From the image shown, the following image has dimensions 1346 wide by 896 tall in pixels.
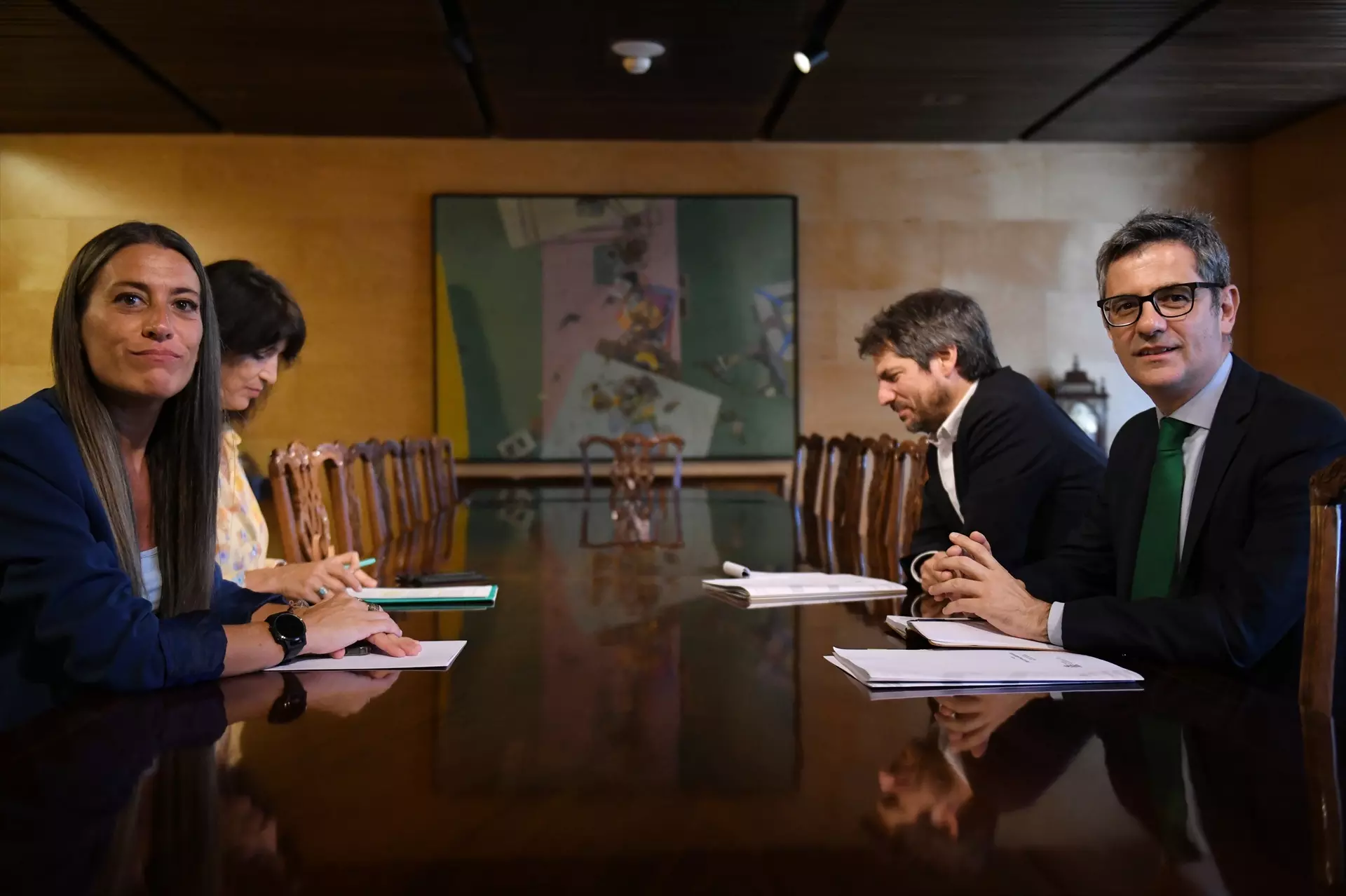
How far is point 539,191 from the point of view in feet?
23.1

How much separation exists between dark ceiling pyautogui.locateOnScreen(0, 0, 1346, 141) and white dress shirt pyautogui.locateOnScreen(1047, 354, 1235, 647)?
340cm

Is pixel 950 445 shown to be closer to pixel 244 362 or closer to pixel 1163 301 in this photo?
pixel 1163 301

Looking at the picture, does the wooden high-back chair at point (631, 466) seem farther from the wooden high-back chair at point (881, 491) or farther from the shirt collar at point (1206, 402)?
the shirt collar at point (1206, 402)

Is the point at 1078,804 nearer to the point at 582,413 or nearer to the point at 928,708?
the point at 928,708

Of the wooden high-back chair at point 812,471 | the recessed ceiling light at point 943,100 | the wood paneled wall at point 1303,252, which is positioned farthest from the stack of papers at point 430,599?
the wood paneled wall at point 1303,252

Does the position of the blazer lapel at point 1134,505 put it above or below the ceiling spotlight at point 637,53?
below

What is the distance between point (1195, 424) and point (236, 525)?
76.7 inches

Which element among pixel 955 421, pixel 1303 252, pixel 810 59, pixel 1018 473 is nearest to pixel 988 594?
pixel 1018 473

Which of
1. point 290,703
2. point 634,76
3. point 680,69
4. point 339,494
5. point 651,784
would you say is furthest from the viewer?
point 634,76

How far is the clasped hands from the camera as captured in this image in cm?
157

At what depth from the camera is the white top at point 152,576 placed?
158 cm

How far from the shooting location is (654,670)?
1405 mm

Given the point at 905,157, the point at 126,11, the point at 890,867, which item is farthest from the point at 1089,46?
the point at 890,867

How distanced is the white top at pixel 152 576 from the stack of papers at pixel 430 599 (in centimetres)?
41
